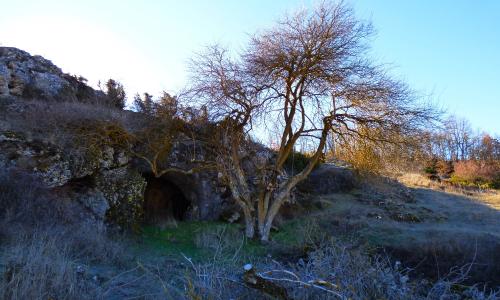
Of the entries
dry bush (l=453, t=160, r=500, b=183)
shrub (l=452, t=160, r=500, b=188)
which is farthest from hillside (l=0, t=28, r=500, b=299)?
dry bush (l=453, t=160, r=500, b=183)

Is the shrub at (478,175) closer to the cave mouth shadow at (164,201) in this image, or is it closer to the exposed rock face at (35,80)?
the cave mouth shadow at (164,201)

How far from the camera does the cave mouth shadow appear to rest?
13.0 meters

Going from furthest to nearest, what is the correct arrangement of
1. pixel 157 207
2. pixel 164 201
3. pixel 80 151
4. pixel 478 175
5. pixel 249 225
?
pixel 478 175, pixel 164 201, pixel 157 207, pixel 249 225, pixel 80 151

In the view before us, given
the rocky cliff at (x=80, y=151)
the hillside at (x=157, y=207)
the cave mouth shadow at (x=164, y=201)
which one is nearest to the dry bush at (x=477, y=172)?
the hillside at (x=157, y=207)

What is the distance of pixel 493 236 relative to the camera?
12.3m

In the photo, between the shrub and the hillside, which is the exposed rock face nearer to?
the hillside

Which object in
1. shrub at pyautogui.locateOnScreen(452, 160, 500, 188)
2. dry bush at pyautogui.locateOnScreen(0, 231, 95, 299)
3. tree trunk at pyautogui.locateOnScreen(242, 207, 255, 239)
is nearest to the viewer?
dry bush at pyautogui.locateOnScreen(0, 231, 95, 299)

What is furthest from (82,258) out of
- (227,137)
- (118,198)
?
(227,137)

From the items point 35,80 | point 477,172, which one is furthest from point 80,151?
point 477,172

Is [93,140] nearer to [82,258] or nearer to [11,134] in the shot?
[11,134]

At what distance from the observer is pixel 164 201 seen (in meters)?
14.2

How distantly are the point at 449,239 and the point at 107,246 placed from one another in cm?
948

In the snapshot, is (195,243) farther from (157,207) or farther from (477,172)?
(477,172)

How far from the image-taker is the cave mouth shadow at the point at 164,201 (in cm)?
1298
